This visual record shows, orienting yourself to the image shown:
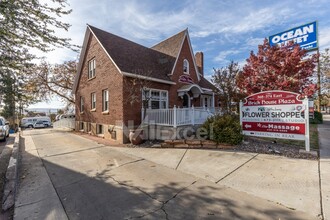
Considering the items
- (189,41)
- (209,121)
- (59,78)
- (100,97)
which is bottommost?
(209,121)

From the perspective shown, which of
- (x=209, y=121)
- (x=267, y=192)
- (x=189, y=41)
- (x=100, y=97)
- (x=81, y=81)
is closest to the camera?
(x=267, y=192)

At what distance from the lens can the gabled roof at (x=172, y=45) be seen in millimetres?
15039

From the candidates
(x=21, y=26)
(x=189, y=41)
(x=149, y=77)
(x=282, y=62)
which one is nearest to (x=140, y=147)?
(x=149, y=77)

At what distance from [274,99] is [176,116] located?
14.5ft

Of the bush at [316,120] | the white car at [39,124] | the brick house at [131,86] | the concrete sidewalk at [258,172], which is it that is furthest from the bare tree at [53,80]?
the bush at [316,120]

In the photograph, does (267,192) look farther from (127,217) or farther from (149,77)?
(149,77)

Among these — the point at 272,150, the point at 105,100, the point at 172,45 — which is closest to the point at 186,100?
the point at 172,45

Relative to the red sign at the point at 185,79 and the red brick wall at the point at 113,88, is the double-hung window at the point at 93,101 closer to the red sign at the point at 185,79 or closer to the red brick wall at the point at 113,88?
the red brick wall at the point at 113,88

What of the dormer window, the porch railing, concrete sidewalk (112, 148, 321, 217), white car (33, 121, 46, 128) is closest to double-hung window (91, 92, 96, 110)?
the porch railing

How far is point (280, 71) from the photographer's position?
10.2m

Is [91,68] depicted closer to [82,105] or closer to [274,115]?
[82,105]

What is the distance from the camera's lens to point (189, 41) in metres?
15.8

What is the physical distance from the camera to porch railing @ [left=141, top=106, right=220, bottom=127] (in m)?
9.34

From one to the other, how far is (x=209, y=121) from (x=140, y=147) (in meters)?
3.70
